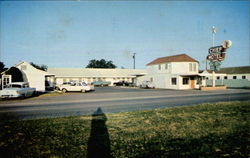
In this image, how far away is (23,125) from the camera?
7555mm

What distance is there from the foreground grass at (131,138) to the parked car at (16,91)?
494 inches

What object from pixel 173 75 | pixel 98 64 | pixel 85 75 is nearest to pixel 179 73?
pixel 173 75

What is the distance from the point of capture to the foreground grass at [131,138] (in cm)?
471

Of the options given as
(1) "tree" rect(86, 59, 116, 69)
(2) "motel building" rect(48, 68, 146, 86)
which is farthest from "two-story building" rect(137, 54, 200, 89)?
(1) "tree" rect(86, 59, 116, 69)

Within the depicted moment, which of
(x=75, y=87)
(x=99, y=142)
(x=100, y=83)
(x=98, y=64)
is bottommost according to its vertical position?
(x=99, y=142)

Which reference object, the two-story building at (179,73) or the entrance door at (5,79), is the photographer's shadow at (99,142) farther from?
the two-story building at (179,73)

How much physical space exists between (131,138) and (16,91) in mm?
17061

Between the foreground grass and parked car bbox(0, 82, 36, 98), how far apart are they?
12.6 m

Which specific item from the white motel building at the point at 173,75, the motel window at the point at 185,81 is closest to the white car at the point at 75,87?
the white motel building at the point at 173,75

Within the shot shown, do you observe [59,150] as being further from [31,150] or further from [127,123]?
[127,123]

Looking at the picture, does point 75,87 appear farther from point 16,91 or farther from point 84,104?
point 84,104

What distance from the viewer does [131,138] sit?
19.3 feet

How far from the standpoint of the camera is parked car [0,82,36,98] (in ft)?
60.1

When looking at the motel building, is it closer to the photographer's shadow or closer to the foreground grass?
the foreground grass
